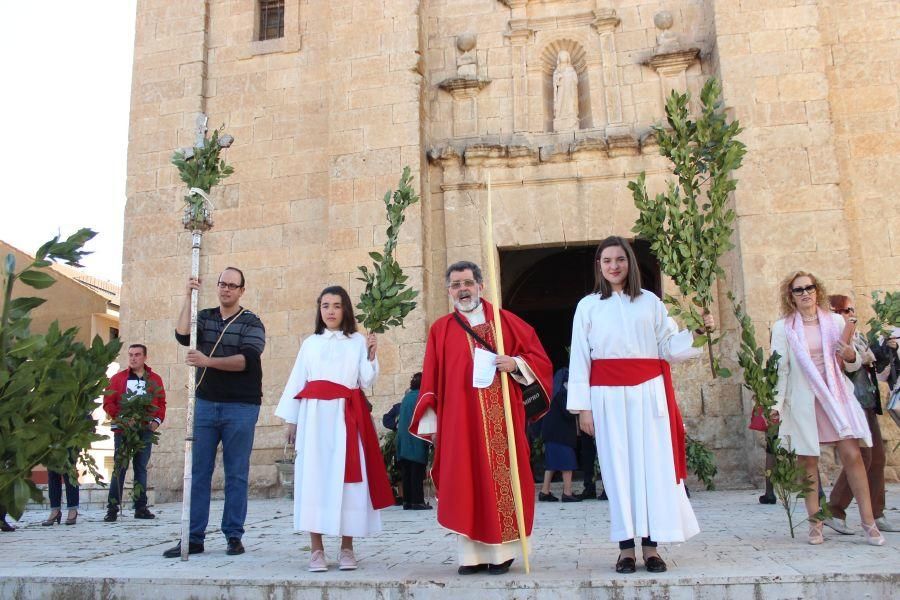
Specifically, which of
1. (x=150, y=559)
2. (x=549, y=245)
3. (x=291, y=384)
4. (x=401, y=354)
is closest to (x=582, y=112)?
(x=549, y=245)

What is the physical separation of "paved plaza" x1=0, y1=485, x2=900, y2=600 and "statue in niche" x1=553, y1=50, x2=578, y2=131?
18.0ft

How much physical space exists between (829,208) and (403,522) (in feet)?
18.8

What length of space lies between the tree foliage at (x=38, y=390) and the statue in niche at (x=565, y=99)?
319 inches

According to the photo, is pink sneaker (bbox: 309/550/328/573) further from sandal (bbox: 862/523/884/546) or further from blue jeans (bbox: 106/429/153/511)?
blue jeans (bbox: 106/429/153/511)

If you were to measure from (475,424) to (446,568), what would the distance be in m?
0.78

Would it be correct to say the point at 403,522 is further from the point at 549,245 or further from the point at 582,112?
the point at 582,112

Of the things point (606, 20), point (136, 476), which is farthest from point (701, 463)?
point (136, 476)

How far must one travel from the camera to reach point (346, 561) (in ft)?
14.2

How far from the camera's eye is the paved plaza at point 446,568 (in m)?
3.52

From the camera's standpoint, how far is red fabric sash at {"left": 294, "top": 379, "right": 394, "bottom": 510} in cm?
456

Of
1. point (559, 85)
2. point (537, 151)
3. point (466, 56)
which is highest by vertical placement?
point (466, 56)

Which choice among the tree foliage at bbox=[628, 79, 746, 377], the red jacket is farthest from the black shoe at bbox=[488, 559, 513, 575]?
the red jacket

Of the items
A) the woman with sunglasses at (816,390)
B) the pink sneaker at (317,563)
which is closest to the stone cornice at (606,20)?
the woman with sunglasses at (816,390)

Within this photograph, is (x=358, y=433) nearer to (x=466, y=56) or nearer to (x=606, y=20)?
(x=466, y=56)
